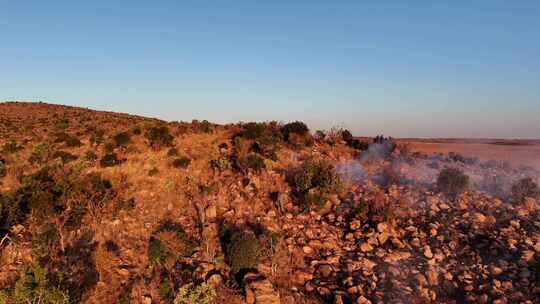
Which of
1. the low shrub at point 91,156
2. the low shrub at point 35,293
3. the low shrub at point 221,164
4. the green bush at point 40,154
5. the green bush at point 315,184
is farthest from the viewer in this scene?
the green bush at point 40,154

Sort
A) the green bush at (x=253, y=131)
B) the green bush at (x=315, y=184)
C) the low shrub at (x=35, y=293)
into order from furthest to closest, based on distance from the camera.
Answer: the green bush at (x=253, y=131) → the green bush at (x=315, y=184) → the low shrub at (x=35, y=293)

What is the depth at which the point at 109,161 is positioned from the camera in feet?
50.3

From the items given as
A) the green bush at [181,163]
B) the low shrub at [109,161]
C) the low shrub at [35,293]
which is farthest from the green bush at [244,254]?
the low shrub at [109,161]

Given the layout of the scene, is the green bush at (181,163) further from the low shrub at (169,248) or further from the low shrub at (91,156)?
the low shrub at (169,248)

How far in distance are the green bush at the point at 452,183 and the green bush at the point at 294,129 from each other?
8.16 m

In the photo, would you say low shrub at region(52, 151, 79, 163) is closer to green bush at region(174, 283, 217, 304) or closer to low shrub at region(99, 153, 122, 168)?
low shrub at region(99, 153, 122, 168)

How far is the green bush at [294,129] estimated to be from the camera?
1828 cm

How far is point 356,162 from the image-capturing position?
15.6 metres

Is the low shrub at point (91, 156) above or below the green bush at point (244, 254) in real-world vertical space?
above

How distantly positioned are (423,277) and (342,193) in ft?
14.8

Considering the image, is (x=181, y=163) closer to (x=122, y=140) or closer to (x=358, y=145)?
(x=122, y=140)

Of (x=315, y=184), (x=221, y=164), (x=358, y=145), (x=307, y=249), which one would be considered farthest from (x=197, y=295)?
(x=358, y=145)

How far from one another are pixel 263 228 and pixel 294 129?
378 inches

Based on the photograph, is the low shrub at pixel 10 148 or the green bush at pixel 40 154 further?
the low shrub at pixel 10 148
